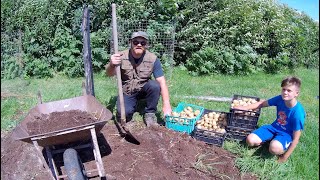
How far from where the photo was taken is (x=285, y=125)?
4082mm

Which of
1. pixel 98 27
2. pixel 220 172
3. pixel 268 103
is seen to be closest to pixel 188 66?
pixel 98 27

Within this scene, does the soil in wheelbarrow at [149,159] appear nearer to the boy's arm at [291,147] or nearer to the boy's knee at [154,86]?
the boy's arm at [291,147]

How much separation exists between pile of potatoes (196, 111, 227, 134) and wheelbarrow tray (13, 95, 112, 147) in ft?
4.95

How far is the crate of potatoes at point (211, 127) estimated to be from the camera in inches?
173

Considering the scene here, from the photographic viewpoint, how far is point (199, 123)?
467cm

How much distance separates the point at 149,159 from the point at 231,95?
3.13 m

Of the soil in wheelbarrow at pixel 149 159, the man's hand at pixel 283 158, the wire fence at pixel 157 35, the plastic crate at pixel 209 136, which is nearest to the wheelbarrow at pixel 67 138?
the soil in wheelbarrow at pixel 149 159

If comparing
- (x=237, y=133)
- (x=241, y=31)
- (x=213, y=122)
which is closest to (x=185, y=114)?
(x=213, y=122)

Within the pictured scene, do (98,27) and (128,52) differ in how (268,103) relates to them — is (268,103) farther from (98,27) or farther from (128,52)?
(98,27)

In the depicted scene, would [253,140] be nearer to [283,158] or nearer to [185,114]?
[283,158]

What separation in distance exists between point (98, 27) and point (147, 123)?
4.09 meters

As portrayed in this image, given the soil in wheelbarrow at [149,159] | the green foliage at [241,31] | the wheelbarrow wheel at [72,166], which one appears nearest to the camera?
the wheelbarrow wheel at [72,166]

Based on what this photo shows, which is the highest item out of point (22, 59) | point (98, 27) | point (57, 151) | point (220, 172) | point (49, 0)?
point (49, 0)

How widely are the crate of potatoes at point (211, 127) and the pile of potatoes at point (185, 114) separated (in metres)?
0.12
